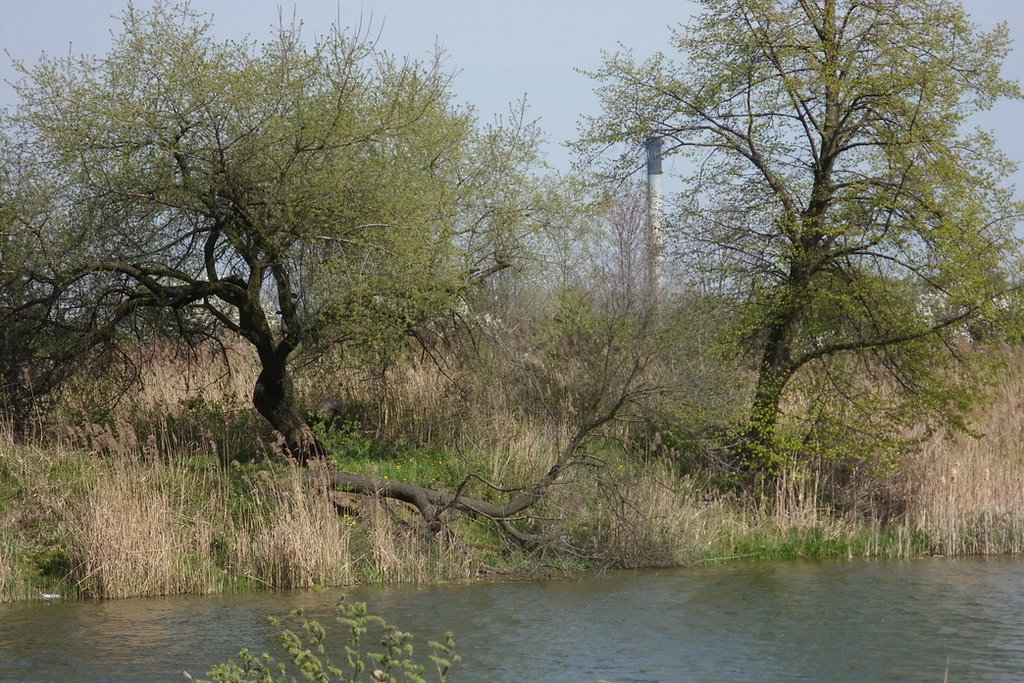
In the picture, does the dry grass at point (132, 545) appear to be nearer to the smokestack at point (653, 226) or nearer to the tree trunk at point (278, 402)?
the tree trunk at point (278, 402)

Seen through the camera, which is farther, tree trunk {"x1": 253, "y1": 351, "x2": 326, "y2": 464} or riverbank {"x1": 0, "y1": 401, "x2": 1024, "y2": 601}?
tree trunk {"x1": 253, "y1": 351, "x2": 326, "y2": 464}

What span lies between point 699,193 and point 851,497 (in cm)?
440

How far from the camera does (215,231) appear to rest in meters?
15.7

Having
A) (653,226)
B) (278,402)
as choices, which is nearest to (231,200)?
(278,402)

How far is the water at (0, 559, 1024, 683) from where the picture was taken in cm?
994

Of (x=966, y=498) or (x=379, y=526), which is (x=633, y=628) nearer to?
(x=379, y=526)

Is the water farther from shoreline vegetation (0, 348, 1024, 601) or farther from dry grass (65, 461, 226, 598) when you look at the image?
shoreline vegetation (0, 348, 1024, 601)

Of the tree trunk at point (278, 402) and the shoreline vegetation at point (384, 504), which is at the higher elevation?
the tree trunk at point (278, 402)

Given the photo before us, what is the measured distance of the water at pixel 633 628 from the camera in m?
9.94

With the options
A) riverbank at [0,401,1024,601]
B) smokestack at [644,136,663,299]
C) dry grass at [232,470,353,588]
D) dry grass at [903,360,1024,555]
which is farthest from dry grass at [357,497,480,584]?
dry grass at [903,360,1024,555]

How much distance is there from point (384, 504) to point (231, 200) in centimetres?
397

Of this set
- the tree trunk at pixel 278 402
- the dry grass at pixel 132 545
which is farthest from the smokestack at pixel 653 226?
the dry grass at pixel 132 545

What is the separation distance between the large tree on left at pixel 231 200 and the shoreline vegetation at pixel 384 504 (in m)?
1.42

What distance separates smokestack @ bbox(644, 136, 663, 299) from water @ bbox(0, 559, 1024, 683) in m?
5.65
